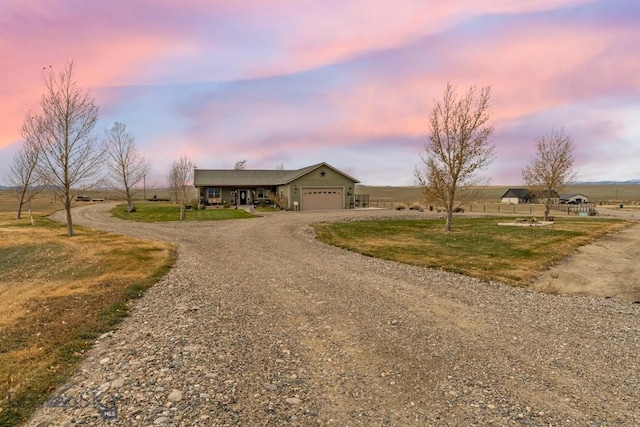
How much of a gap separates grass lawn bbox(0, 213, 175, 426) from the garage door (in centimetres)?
2400

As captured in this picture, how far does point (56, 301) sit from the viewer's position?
358 inches

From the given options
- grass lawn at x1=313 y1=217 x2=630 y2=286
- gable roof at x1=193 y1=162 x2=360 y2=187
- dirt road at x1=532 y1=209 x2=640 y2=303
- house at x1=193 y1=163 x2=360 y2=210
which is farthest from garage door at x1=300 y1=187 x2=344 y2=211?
dirt road at x1=532 y1=209 x2=640 y2=303

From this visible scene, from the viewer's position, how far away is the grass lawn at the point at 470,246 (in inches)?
520

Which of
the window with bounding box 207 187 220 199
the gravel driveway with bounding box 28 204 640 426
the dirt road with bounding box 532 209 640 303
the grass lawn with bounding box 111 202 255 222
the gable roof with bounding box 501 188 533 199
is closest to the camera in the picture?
the gravel driveway with bounding box 28 204 640 426

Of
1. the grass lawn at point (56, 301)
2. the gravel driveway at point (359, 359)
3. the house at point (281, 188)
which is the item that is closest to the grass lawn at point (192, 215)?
the house at point (281, 188)

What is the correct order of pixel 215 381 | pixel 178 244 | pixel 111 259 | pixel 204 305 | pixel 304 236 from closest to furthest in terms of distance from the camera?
pixel 215 381 → pixel 204 305 → pixel 111 259 → pixel 178 244 → pixel 304 236

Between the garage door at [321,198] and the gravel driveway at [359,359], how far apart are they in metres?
30.6

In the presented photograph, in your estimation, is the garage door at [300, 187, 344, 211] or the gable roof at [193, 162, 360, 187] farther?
the gable roof at [193, 162, 360, 187]

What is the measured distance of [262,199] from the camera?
4738 cm

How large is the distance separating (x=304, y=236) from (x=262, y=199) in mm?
27748

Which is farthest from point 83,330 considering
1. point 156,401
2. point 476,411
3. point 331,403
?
point 476,411

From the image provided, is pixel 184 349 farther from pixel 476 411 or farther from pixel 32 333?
pixel 476 411

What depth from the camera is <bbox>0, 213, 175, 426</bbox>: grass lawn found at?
5.32 meters

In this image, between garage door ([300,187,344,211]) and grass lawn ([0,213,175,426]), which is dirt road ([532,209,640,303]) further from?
garage door ([300,187,344,211])
